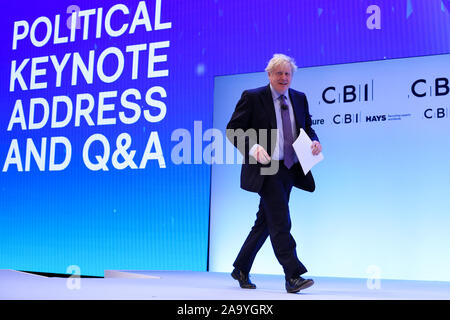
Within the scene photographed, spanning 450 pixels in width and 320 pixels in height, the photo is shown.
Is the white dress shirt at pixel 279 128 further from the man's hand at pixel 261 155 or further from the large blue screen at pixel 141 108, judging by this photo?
the large blue screen at pixel 141 108

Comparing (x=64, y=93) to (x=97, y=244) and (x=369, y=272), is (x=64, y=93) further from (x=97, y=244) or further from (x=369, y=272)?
(x=369, y=272)

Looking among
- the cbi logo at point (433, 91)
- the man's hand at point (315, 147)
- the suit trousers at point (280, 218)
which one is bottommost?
the suit trousers at point (280, 218)

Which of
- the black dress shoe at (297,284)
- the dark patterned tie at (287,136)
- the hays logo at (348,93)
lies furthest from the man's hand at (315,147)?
the hays logo at (348,93)

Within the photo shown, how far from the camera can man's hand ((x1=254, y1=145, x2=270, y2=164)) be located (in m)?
2.84

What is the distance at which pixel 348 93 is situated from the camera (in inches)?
186

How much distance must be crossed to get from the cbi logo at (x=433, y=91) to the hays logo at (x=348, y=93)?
1.06 ft

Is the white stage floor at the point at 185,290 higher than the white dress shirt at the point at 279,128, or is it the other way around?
the white dress shirt at the point at 279,128

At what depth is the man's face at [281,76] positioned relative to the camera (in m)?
3.00

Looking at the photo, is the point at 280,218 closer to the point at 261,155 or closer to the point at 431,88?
the point at 261,155

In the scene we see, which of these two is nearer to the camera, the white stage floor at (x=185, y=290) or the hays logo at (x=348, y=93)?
the white stage floor at (x=185, y=290)

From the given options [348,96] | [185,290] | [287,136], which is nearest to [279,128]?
[287,136]

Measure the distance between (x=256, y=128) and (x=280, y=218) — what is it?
46 cm

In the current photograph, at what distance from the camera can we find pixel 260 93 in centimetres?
310
